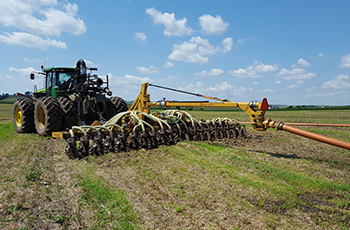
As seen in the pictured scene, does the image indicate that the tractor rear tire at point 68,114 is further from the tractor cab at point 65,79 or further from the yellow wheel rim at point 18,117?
the yellow wheel rim at point 18,117

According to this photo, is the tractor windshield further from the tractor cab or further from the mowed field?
the mowed field

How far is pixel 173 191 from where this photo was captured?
354cm

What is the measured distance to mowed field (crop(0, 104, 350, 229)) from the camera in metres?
2.77

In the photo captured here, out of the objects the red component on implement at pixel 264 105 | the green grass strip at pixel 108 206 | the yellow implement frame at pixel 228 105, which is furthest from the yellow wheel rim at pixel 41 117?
the red component on implement at pixel 264 105

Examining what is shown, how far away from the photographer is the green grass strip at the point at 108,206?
8.77 ft

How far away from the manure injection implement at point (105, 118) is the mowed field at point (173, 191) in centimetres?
49

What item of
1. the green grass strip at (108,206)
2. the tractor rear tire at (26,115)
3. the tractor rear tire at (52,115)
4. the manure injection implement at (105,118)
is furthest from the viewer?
the tractor rear tire at (26,115)

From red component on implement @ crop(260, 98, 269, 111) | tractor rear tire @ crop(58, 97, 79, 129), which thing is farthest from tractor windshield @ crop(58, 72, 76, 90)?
red component on implement @ crop(260, 98, 269, 111)

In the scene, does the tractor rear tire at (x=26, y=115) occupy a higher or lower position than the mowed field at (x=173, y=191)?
higher

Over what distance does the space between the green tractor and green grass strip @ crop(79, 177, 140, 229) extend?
4.59m

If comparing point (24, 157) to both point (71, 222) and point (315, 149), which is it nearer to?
point (71, 222)

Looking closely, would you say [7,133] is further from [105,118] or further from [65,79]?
[105,118]

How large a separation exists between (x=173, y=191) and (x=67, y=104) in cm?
561

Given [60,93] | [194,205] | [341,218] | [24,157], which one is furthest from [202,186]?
[60,93]
